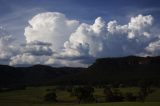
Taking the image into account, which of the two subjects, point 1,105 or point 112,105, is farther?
point 1,105

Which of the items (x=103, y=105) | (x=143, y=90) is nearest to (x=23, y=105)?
(x=103, y=105)

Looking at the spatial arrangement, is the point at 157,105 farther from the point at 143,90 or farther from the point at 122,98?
the point at 143,90

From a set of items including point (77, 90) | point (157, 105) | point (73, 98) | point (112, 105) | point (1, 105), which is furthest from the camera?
point (73, 98)

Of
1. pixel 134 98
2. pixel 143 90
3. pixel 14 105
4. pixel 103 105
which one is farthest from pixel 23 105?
pixel 143 90

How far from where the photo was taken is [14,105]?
118562 millimetres

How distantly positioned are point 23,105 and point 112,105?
32.6 meters

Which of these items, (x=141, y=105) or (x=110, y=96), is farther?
(x=110, y=96)

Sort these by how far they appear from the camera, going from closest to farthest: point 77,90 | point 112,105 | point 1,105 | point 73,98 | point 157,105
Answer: point 157,105, point 112,105, point 1,105, point 77,90, point 73,98

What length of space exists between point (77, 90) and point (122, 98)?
2157cm

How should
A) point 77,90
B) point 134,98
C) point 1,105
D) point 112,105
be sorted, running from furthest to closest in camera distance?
point 77,90 → point 134,98 → point 1,105 → point 112,105

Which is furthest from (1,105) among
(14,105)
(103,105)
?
(103,105)

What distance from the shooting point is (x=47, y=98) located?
536 ft

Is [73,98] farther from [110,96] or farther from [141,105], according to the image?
[141,105]

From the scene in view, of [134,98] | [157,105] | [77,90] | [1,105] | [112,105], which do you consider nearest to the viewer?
[157,105]
